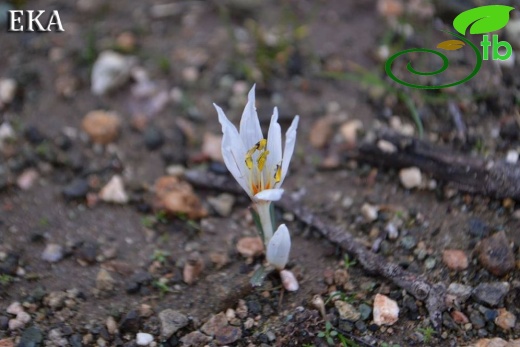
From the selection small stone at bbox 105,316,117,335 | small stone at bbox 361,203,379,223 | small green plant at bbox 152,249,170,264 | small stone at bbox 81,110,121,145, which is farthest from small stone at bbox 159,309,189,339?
small stone at bbox 81,110,121,145

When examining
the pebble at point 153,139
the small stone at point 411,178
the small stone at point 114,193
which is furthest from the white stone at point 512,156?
the small stone at point 114,193

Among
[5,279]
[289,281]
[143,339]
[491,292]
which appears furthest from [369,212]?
[5,279]

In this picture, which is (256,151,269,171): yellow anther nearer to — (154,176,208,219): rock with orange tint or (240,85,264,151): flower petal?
(240,85,264,151): flower petal

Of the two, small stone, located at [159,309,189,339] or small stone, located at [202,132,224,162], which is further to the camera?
small stone, located at [202,132,224,162]

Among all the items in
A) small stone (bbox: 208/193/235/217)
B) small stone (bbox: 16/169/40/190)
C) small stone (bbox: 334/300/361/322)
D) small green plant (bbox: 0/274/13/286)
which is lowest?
small stone (bbox: 334/300/361/322)

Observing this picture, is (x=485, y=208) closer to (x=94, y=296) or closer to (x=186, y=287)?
(x=186, y=287)
